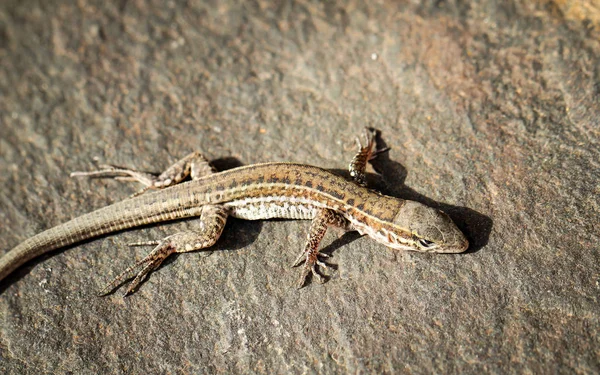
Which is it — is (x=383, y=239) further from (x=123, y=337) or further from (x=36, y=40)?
(x=36, y=40)

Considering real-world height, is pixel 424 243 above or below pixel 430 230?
below

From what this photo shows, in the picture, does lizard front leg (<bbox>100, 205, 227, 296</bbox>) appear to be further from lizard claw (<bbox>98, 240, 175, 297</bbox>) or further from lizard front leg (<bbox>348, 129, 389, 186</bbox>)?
lizard front leg (<bbox>348, 129, 389, 186</bbox>)

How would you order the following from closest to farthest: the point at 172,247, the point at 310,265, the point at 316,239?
the point at 310,265, the point at 316,239, the point at 172,247

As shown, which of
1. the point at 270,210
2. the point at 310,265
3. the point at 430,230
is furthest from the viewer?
the point at 270,210

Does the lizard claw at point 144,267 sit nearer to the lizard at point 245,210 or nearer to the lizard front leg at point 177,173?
the lizard at point 245,210

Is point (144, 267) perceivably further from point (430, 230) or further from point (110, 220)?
point (430, 230)

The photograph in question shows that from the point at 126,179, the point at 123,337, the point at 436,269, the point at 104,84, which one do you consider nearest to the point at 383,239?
the point at 436,269

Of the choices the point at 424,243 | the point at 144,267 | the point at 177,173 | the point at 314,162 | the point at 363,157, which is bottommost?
the point at 144,267

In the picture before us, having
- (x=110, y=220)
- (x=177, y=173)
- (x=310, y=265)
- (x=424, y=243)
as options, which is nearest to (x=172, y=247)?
(x=110, y=220)

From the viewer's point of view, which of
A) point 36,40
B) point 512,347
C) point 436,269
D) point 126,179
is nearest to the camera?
point 512,347
